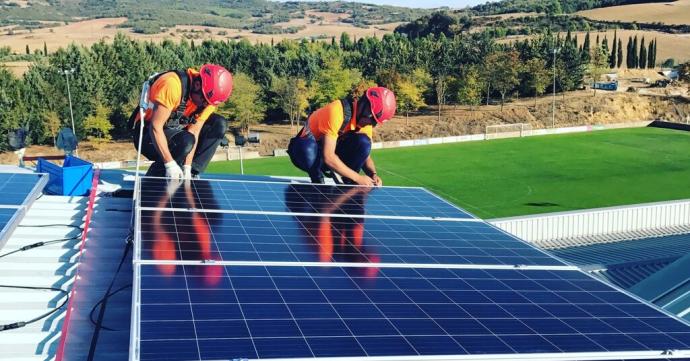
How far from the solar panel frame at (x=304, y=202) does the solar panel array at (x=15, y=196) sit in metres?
1.72

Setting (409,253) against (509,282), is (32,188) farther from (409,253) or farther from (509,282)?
(509,282)

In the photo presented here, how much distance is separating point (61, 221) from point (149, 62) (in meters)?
70.9

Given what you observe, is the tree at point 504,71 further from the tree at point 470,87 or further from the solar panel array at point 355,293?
the solar panel array at point 355,293

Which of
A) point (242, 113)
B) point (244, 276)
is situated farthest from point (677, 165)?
point (244, 276)

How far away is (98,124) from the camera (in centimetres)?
6888

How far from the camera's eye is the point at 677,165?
186ft

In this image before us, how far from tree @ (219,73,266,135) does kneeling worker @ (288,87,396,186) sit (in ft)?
194

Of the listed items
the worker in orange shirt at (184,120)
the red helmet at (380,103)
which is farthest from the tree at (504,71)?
the worker in orange shirt at (184,120)

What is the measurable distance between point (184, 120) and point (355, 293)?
29.2 feet

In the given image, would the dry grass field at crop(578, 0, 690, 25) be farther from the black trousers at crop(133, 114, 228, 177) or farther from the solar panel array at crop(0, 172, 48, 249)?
the solar panel array at crop(0, 172, 48, 249)

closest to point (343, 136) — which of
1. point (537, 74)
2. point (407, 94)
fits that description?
point (407, 94)

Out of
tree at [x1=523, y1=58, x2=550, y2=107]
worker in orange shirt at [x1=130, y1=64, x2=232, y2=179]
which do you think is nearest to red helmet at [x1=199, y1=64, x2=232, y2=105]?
worker in orange shirt at [x1=130, y1=64, x2=232, y2=179]

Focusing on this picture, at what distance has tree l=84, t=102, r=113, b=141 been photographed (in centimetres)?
6912

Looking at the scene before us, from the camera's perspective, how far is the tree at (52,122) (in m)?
67.4
